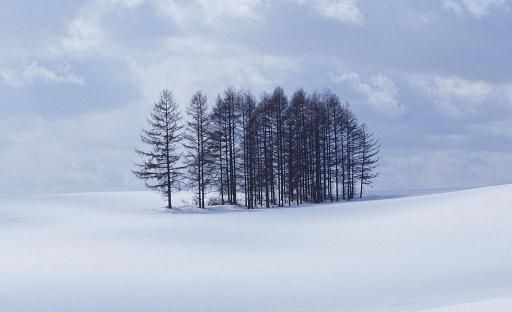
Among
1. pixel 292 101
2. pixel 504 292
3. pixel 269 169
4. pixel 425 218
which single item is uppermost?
pixel 292 101

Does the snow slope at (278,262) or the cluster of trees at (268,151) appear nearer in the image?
the snow slope at (278,262)

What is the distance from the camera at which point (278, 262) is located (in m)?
16.0

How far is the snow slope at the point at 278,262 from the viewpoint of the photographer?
11734 millimetres

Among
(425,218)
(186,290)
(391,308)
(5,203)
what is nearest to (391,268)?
(391,308)

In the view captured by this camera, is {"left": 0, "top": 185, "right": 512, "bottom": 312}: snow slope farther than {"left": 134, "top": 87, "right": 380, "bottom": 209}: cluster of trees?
No

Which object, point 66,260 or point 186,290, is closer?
point 186,290

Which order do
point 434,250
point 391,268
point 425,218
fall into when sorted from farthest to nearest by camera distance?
point 425,218 → point 434,250 → point 391,268

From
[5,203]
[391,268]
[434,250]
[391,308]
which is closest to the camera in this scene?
[391,308]

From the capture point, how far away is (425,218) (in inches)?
853

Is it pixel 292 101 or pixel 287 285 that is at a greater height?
pixel 292 101

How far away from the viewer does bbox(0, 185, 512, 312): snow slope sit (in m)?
11.7

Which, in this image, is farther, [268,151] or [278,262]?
[268,151]

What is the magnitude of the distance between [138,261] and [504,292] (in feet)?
33.7

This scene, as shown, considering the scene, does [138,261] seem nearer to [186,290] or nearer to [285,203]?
[186,290]
